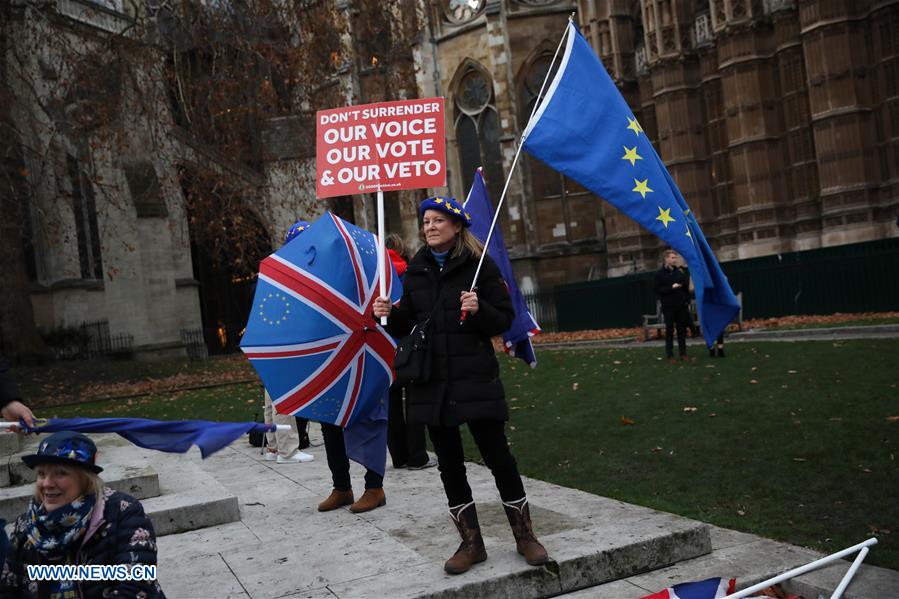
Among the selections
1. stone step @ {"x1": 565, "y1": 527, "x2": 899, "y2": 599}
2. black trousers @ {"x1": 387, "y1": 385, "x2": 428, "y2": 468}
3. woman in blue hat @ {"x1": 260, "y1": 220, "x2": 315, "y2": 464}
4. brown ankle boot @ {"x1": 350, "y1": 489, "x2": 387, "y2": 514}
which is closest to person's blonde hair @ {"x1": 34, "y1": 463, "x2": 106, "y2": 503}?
stone step @ {"x1": 565, "y1": 527, "x2": 899, "y2": 599}

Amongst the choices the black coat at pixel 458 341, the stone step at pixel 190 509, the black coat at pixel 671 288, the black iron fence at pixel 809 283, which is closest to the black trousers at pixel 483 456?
the black coat at pixel 458 341

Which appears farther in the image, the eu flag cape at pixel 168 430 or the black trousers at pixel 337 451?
the black trousers at pixel 337 451

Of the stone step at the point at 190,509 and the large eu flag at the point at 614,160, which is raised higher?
the large eu flag at the point at 614,160

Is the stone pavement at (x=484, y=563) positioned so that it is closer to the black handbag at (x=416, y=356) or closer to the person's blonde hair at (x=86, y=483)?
the black handbag at (x=416, y=356)

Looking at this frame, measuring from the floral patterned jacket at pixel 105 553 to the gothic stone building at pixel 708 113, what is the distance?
22.2 metres

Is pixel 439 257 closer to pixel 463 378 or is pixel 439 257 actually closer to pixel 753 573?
pixel 463 378

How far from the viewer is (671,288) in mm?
14688

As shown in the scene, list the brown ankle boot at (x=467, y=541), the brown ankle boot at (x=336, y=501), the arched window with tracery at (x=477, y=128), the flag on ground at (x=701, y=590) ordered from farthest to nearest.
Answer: the arched window with tracery at (x=477, y=128) → the brown ankle boot at (x=336, y=501) → the brown ankle boot at (x=467, y=541) → the flag on ground at (x=701, y=590)

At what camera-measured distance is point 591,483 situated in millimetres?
6703

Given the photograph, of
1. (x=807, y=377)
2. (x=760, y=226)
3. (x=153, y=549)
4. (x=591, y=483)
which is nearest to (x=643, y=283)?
(x=760, y=226)

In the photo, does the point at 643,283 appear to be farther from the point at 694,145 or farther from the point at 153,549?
the point at 153,549

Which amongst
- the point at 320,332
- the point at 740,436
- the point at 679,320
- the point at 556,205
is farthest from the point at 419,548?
the point at 556,205

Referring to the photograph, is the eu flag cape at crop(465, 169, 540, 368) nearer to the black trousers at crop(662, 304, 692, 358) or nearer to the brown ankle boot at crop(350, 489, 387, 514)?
the brown ankle boot at crop(350, 489, 387, 514)

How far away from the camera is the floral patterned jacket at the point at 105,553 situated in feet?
10.7
